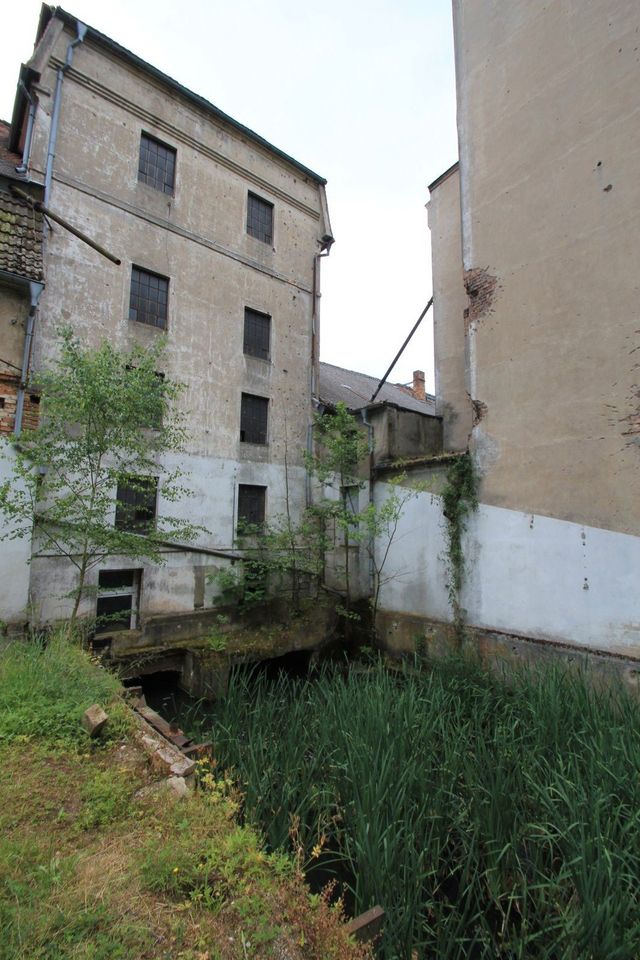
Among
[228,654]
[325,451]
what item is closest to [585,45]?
[325,451]

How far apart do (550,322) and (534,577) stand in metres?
4.28

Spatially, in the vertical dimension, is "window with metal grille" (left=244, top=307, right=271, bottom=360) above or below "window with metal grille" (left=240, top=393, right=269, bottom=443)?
above

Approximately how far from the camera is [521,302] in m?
8.03

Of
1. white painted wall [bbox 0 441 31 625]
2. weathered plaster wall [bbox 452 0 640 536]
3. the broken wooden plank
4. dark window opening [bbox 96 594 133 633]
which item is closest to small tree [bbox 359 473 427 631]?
weathered plaster wall [bbox 452 0 640 536]

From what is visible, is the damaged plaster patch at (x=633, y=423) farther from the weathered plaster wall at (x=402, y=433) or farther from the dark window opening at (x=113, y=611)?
the dark window opening at (x=113, y=611)

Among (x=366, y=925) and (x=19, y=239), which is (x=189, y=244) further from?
(x=366, y=925)

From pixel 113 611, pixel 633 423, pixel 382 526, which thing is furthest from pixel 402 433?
pixel 113 611

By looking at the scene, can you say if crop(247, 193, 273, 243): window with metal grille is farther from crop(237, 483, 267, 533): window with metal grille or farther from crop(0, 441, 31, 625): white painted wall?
crop(0, 441, 31, 625): white painted wall

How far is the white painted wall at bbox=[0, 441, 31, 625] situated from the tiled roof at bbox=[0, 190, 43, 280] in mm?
2990

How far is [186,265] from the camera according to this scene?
10898 mm

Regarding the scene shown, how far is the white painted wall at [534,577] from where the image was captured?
21.4ft

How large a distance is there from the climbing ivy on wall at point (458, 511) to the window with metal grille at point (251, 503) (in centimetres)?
480

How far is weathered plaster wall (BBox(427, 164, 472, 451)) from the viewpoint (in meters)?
11.6

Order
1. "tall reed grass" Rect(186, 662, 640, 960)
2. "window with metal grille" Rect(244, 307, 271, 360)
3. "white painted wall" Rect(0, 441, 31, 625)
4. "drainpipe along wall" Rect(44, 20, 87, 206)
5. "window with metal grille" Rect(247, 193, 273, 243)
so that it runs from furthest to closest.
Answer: "window with metal grille" Rect(247, 193, 273, 243) < "window with metal grille" Rect(244, 307, 271, 360) < "drainpipe along wall" Rect(44, 20, 87, 206) < "white painted wall" Rect(0, 441, 31, 625) < "tall reed grass" Rect(186, 662, 640, 960)
